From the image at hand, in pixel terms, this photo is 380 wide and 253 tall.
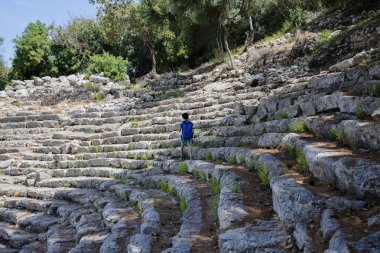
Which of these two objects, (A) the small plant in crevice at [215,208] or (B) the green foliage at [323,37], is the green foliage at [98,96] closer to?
(B) the green foliage at [323,37]

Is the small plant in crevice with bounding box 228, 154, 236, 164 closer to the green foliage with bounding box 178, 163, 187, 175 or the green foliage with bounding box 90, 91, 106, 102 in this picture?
the green foliage with bounding box 178, 163, 187, 175

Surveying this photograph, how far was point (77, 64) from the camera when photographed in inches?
1139

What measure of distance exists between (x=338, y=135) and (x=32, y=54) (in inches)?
1087

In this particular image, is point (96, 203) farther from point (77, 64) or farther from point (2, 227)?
point (77, 64)

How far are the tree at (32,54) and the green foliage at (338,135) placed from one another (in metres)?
27.1

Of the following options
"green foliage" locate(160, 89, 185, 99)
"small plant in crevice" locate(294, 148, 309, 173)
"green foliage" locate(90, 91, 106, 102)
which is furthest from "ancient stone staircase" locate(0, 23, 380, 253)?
"green foliage" locate(90, 91, 106, 102)

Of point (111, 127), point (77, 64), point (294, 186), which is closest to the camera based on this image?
point (294, 186)

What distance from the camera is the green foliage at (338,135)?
5.07 metres

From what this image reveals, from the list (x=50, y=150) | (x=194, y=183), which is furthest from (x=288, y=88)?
(x=50, y=150)

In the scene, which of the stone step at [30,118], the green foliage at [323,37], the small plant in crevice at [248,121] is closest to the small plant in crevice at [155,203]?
the small plant in crevice at [248,121]

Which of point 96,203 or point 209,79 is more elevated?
point 209,79

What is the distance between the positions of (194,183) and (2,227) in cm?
470

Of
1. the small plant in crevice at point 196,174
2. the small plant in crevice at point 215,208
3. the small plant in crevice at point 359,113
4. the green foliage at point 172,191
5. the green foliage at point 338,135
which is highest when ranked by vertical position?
the small plant in crevice at point 359,113

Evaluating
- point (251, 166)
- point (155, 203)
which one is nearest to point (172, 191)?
point (155, 203)
